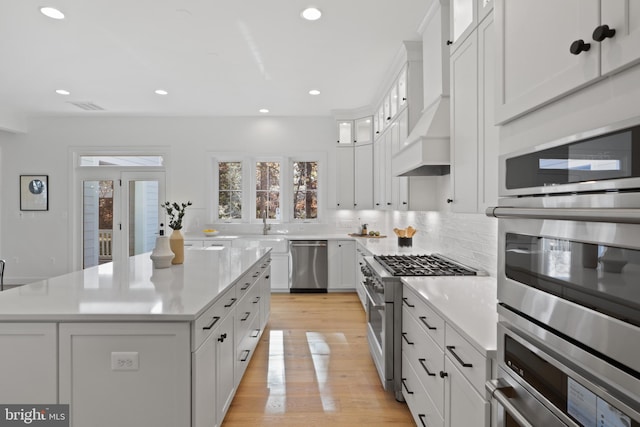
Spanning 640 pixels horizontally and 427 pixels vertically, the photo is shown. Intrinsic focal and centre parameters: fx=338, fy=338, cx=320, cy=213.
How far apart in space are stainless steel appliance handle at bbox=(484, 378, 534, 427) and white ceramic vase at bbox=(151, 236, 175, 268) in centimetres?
231

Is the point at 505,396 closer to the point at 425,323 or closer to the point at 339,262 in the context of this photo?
the point at 425,323

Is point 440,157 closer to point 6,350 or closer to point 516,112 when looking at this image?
point 516,112

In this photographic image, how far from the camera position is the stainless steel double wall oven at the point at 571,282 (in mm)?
632

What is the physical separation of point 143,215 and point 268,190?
225 centimetres

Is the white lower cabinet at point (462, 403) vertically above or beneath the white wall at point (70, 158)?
beneath

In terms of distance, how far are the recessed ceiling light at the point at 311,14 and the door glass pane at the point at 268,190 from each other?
3.34 m

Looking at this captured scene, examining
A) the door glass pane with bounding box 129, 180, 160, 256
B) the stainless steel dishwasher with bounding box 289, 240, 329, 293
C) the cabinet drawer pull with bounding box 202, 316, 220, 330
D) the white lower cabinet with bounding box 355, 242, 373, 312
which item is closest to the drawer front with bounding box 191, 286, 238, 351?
the cabinet drawer pull with bounding box 202, 316, 220, 330

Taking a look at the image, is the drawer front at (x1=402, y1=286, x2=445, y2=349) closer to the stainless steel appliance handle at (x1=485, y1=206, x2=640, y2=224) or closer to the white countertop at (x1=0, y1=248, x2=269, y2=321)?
the stainless steel appliance handle at (x1=485, y1=206, x2=640, y2=224)

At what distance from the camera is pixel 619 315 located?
2.11ft

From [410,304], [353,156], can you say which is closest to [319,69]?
[353,156]

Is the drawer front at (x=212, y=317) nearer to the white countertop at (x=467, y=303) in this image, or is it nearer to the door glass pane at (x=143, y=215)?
the white countertop at (x=467, y=303)

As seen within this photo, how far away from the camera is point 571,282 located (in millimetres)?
769

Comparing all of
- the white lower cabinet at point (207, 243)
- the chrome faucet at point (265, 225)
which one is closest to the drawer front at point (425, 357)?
the white lower cabinet at point (207, 243)

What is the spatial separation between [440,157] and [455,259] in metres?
1.05
